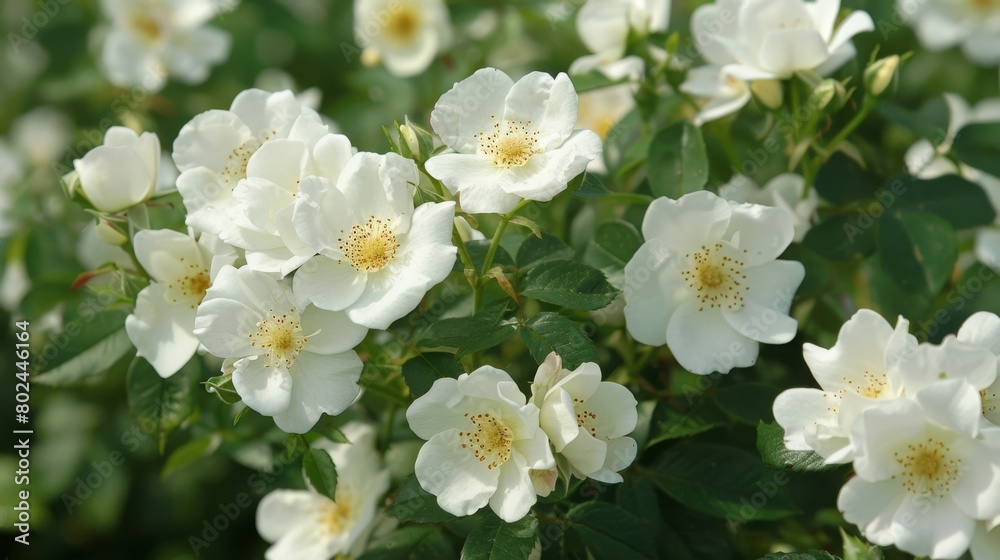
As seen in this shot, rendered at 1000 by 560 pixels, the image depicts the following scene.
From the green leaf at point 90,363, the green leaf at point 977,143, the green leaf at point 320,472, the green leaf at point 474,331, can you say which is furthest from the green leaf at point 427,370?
the green leaf at point 977,143

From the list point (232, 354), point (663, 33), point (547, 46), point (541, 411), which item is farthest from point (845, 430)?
point (547, 46)

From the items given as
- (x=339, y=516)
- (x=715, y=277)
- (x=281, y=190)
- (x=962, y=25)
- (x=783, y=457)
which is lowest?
(x=339, y=516)

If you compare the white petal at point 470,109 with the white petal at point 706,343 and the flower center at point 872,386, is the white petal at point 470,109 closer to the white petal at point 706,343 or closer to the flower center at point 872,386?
the white petal at point 706,343

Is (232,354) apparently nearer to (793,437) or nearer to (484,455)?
(484,455)

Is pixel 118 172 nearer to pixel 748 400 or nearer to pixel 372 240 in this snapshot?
pixel 372 240

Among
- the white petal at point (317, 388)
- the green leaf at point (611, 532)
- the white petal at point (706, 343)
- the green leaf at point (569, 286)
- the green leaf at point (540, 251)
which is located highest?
the green leaf at point (569, 286)

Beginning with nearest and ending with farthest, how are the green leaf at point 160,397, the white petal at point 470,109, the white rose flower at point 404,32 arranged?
the white petal at point 470,109 → the green leaf at point 160,397 → the white rose flower at point 404,32

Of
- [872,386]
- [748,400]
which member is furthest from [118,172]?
[872,386]
